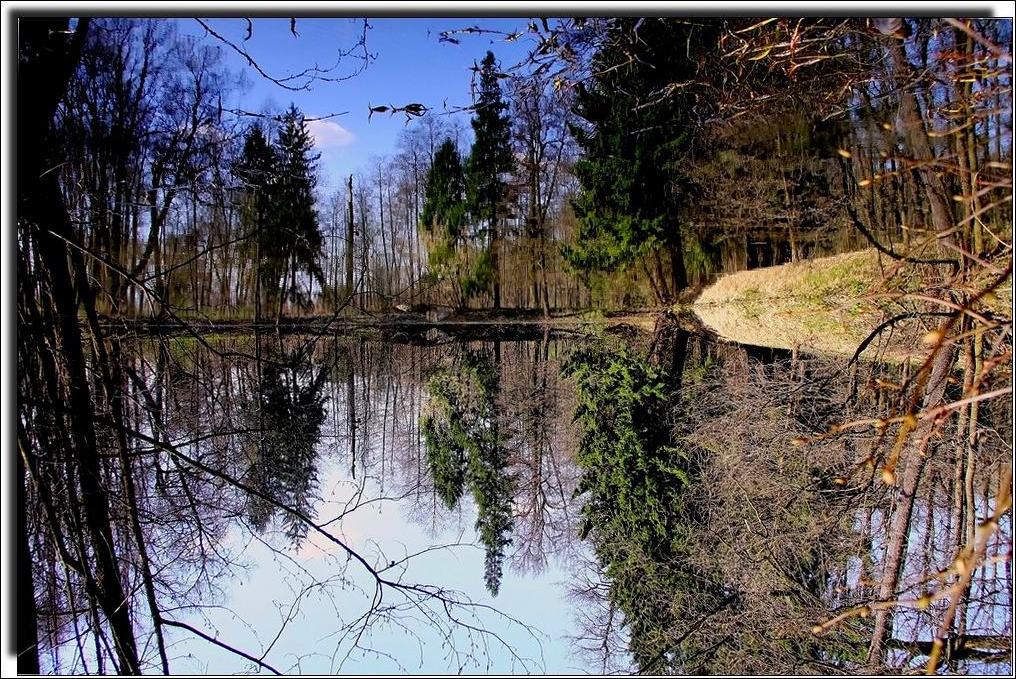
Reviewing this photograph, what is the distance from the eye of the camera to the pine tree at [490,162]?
1.78 meters

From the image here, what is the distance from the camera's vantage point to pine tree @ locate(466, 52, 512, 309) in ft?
5.83

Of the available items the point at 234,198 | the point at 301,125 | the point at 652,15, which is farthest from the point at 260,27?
the point at 652,15

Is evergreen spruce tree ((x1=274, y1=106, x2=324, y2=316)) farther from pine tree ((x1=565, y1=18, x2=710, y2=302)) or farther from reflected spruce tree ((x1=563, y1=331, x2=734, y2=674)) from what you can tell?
reflected spruce tree ((x1=563, y1=331, x2=734, y2=674))

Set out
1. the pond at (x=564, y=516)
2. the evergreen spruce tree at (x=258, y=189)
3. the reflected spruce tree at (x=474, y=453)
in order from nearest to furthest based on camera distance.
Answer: the pond at (x=564, y=516)
the reflected spruce tree at (x=474, y=453)
the evergreen spruce tree at (x=258, y=189)

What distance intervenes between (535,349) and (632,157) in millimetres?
662

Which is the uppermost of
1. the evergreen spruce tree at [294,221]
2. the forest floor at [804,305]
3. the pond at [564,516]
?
the evergreen spruce tree at [294,221]

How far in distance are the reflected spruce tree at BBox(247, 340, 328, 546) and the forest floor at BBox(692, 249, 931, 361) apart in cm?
121

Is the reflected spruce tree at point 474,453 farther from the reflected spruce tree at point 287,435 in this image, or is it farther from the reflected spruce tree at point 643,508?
the reflected spruce tree at point 287,435

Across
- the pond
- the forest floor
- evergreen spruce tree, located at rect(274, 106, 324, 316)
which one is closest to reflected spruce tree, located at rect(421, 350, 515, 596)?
the pond

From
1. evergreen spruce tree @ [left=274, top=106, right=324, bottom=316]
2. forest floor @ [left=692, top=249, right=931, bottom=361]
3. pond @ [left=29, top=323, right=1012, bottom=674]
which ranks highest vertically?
evergreen spruce tree @ [left=274, top=106, right=324, bottom=316]

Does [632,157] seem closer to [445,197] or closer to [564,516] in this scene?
[445,197]

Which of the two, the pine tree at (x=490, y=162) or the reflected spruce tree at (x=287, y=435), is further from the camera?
the pine tree at (x=490, y=162)

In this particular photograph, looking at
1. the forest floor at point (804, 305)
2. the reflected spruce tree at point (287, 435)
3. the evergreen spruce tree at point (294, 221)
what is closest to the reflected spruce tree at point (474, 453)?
the reflected spruce tree at point (287, 435)

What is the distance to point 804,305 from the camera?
90.4 inches
